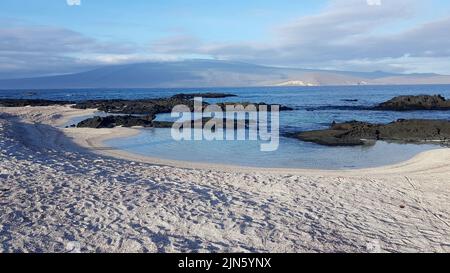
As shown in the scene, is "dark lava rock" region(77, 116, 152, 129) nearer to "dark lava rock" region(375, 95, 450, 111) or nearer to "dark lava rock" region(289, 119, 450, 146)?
"dark lava rock" region(289, 119, 450, 146)

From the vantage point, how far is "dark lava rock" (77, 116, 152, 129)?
2761 cm

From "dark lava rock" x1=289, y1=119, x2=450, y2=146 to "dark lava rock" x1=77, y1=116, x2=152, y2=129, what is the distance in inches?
446

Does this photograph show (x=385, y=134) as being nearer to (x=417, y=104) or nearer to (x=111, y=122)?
(x=111, y=122)

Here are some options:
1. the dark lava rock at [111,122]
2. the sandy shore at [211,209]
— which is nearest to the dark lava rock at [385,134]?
the sandy shore at [211,209]

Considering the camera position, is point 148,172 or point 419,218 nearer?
point 419,218

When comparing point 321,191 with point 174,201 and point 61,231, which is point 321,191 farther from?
point 61,231

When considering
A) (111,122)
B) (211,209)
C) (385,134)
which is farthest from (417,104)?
(211,209)

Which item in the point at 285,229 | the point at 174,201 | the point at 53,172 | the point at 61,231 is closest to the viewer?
the point at 61,231

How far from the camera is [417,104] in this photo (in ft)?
159

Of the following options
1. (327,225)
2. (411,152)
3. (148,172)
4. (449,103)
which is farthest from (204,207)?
(449,103)

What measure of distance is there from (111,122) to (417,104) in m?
35.7

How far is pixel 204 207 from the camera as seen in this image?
8.55 m

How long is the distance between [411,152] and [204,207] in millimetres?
12998

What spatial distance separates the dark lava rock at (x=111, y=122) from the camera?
27.6 meters
